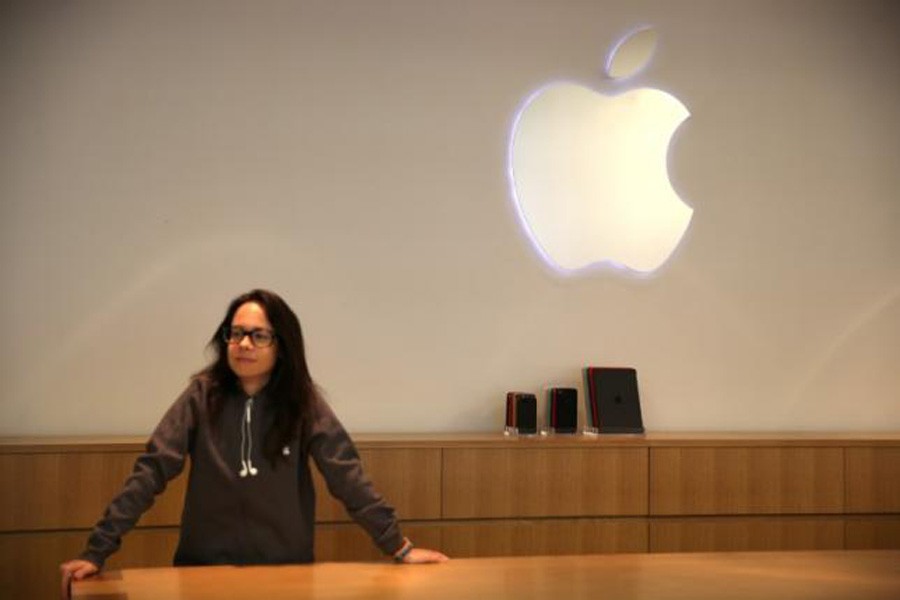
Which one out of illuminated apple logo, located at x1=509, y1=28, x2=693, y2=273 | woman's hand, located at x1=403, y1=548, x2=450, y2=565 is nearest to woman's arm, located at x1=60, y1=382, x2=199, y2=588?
woman's hand, located at x1=403, y1=548, x2=450, y2=565

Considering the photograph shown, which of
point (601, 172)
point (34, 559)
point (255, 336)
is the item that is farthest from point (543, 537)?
point (255, 336)

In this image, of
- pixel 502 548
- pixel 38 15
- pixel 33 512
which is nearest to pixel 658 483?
pixel 502 548

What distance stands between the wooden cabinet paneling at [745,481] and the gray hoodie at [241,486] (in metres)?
1.99

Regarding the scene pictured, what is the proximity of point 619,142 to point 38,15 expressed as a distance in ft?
7.91

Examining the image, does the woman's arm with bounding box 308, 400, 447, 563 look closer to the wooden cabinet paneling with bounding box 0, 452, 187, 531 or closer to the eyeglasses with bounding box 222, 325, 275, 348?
the eyeglasses with bounding box 222, 325, 275, 348

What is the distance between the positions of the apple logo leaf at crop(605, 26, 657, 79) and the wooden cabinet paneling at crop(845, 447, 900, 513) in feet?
6.05

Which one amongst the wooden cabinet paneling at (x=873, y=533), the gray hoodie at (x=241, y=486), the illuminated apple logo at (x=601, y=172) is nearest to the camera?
the gray hoodie at (x=241, y=486)

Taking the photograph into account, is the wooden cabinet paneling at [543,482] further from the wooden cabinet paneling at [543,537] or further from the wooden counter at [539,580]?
the wooden counter at [539,580]

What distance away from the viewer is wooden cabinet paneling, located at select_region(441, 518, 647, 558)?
461 centimetres

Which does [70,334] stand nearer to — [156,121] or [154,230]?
[154,230]

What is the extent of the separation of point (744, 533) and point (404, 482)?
1.41 metres

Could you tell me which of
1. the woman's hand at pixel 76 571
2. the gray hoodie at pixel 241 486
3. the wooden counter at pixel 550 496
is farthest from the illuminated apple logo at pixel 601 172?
the woman's hand at pixel 76 571

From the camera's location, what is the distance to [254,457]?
10.1 ft

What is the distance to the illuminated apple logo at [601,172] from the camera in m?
5.18
